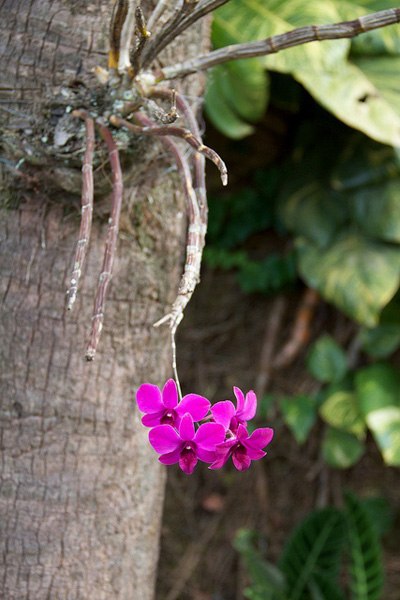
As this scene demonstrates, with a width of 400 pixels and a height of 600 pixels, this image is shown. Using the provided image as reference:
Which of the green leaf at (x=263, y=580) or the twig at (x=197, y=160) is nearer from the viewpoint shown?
the twig at (x=197, y=160)

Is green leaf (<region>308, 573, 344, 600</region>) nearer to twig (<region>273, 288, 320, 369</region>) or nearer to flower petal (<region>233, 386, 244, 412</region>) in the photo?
twig (<region>273, 288, 320, 369</region>)

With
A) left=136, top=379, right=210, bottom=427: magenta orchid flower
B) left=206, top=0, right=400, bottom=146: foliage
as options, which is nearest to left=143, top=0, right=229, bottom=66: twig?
left=136, top=379, right=210, bottom=427: magenta orchid flower

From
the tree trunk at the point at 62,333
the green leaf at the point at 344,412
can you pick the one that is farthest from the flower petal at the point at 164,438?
the green leaf at the point at 344,412

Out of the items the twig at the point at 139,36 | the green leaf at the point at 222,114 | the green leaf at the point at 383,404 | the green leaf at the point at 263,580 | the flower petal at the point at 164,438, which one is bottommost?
the green leaf at the point at 263,580

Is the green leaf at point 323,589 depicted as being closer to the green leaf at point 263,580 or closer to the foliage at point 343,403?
the green leaf at point 263,580

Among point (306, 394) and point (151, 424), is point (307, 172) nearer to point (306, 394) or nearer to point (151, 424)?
point (306, 394)

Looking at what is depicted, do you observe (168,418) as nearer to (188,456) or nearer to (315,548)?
(188,456)

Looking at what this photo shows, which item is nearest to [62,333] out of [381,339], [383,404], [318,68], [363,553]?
[318,68]
